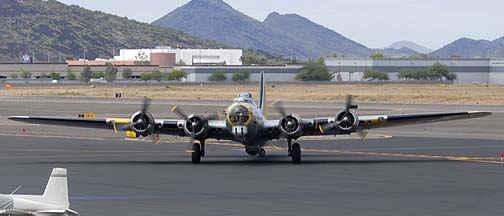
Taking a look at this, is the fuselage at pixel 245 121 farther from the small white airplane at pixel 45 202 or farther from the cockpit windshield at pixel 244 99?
the small white airplane at pixel 45 202

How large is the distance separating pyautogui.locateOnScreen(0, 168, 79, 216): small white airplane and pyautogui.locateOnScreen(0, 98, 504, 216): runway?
5.58 metres

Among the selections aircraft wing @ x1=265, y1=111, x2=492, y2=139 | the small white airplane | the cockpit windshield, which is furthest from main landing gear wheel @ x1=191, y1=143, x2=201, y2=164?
the small white airplane

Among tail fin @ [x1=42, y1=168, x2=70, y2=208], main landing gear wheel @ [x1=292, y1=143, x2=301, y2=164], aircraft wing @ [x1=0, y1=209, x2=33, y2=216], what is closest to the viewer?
aircraft wing @ [x1=0, y1=209, x2=33, y2=216]

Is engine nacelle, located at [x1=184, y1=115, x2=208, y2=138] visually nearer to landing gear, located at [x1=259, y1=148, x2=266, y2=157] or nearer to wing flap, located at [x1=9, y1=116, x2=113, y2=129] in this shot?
wing flap, located at [x1=9, y1=116, x2=113, y2=129]

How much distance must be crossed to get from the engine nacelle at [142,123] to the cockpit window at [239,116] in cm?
352

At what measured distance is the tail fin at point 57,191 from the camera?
22.1m

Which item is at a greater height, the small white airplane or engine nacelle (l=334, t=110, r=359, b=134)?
engine nacelle (l=334, t=110, r=359, b=134)

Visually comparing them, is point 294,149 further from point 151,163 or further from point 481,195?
point 481,195

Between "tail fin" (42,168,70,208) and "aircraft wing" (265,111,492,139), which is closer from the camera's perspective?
"tail fin" (42,168,70,208)

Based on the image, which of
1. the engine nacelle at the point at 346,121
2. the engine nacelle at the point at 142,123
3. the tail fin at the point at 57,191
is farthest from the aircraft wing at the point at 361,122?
the tail fin at the point at 57,191

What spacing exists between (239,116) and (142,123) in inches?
167

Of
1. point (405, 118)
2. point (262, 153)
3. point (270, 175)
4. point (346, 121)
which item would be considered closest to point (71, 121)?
point (262, 153)

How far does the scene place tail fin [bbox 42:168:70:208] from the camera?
72.6ft

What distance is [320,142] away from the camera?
195ft
